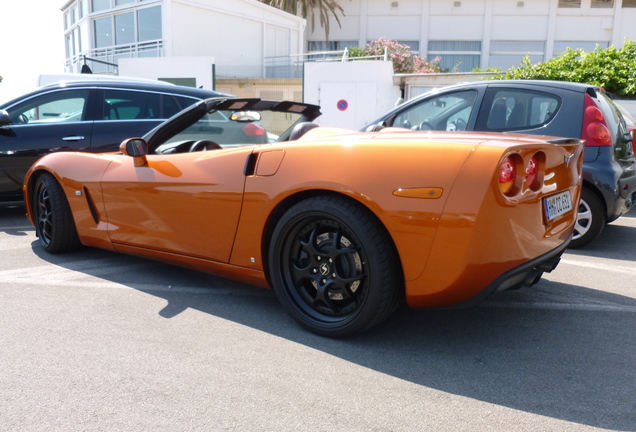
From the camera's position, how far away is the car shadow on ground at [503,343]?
2414 millimetres

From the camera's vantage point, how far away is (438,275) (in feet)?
8.62

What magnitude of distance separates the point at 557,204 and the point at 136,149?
254 centimetres

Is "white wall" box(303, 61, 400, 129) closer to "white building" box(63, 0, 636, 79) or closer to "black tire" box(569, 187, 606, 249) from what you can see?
"white building" box(63, 0, 636, 79)

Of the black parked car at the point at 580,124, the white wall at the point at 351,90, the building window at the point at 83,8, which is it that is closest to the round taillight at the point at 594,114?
the black parked car at the point at 580,124

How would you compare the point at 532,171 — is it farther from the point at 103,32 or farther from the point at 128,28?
the point at 103,32

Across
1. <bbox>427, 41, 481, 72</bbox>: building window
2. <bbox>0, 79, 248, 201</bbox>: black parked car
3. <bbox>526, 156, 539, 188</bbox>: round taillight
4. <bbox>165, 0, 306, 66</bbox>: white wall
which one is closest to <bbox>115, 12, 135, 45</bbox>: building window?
<bbox>165, 0, 306, 66</bbox>: white wall

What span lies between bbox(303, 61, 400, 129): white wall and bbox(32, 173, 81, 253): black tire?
16633 mm

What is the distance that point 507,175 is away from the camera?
2.59 metres

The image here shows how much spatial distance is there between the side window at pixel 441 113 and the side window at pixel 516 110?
0.18 m

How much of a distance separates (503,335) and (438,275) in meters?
0.72

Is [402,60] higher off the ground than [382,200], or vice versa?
[402,60]

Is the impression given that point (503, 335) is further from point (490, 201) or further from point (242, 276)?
point (242, 276)

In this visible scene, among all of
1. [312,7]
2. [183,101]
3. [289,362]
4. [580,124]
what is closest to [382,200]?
[289,362]

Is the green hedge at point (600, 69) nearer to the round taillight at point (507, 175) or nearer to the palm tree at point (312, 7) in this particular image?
the round taillight at point (507, 175)
